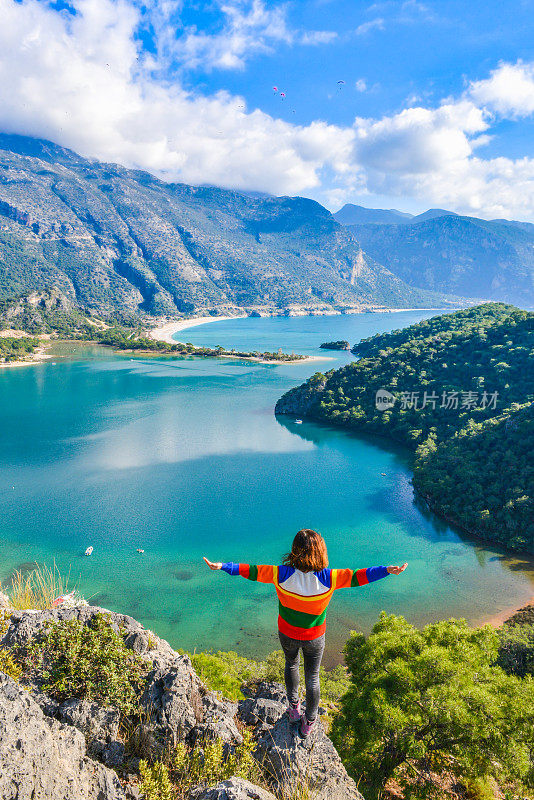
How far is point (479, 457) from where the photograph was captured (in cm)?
3359

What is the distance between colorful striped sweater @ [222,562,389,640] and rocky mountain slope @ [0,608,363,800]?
4.63ft

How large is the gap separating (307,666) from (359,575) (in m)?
1.28

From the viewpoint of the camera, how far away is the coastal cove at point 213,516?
21016 mm

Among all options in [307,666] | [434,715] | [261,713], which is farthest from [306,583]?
[434,715]

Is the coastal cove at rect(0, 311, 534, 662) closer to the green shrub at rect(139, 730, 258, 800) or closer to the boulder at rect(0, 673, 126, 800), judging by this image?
the green shrub at rect(139, 730, 258, 800)

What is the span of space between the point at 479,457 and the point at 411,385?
62.6ft

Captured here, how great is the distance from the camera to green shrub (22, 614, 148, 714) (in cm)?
532

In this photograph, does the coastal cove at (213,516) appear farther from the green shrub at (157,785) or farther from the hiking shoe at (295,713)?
the green shrub at (157,785)

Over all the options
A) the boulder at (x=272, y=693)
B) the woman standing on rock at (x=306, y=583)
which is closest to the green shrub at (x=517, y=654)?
the boulder at (x=272, y=693)

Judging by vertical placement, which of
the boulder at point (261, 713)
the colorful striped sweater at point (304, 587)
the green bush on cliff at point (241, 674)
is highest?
the colorful striped sweater at point (304, 587)

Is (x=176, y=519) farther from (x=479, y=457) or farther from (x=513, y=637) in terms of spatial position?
(x=479, y=457)

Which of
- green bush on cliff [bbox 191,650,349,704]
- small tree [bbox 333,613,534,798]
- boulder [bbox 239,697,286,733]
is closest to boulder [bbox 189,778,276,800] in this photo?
boulder [bbox 239,697,286,733]

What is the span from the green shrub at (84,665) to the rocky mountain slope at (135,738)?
8 cm

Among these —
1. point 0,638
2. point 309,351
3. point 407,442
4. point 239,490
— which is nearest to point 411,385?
point 407,442
